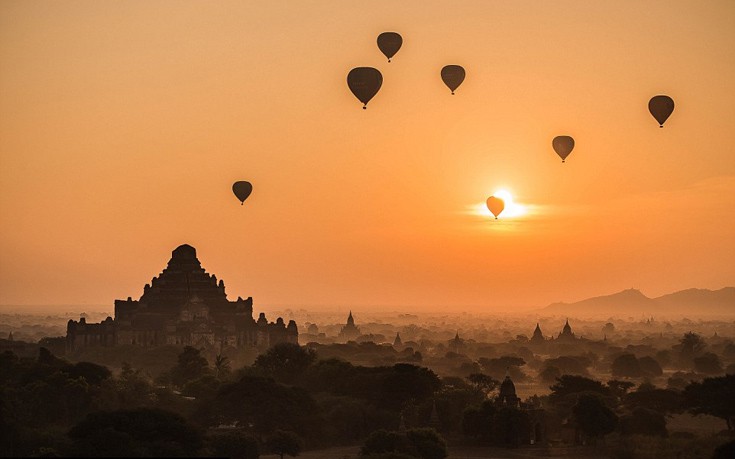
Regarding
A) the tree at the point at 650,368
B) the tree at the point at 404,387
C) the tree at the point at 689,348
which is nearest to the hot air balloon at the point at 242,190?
the tree at the point at 404,387

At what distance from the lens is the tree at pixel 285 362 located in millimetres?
96812

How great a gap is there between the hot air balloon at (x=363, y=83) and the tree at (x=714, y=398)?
32750 millimetres

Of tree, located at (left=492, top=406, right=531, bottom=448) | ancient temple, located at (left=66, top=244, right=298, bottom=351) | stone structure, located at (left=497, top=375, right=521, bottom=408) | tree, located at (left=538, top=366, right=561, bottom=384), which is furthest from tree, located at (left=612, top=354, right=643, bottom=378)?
tree, located at (left=492, top=406, right=531, bottom=448)

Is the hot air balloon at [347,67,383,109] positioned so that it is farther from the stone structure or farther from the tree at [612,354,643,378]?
the tree at [612,354,643,378]

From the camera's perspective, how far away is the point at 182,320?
415 feet

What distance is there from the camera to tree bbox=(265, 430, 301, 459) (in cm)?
6850

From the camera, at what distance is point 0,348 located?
4909 inches

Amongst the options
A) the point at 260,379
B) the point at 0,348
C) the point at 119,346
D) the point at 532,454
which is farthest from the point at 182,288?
the point at 532,454

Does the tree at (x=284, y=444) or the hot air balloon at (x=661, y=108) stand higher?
the hot air balloon at (x=661, y=108)

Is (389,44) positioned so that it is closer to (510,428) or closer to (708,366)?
(510,428)

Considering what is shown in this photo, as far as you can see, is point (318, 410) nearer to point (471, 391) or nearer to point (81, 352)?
point (471, 391)

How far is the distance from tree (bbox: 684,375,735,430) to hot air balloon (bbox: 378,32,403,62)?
3518 cm

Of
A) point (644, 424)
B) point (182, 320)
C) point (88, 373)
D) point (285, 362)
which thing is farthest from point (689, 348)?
point (88, 373)

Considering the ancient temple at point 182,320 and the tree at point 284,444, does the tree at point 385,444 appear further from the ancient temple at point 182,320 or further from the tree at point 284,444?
the ancient temple at point 182,320
